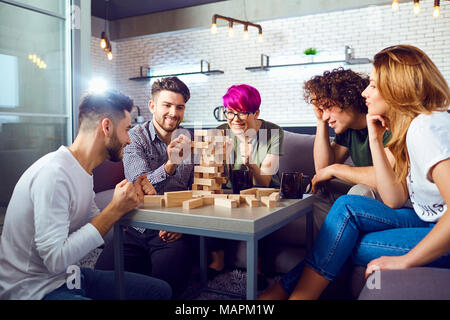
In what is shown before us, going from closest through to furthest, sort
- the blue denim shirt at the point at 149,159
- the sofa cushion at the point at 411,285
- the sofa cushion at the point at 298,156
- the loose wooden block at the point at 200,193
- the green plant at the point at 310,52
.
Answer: the sofa cushion at the point at 411,285 → the loose wooden block at the point at 200,193 → the blue denim shirt at the point at 149,159 → the sofa cushion at the point at 298,156 → the green plant at the point at 310,52

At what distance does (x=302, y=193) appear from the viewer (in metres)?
1.56

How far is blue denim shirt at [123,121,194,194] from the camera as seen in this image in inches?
78.5

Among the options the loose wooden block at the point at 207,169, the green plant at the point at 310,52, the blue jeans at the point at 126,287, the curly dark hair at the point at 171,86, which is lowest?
the blue jeans at the point at 126,287

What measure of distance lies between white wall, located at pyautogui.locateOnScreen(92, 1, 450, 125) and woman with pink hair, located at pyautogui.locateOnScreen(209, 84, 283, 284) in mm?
3935

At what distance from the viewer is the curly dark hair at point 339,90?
200cm

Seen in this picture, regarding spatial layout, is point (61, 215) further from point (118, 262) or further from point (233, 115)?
point (233, 115)

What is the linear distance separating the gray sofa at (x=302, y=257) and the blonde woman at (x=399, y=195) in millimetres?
77

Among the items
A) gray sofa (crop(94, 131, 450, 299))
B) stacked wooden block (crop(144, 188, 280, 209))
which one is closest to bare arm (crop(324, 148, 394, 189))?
gray sofa (crop(94, 131, 450, 299))

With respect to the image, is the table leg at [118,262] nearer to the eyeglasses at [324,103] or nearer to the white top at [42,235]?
the white top at [42,235]

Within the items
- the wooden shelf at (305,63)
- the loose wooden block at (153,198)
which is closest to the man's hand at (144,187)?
the loose wooden block at (153,198)

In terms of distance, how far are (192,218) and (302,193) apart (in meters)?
0.53

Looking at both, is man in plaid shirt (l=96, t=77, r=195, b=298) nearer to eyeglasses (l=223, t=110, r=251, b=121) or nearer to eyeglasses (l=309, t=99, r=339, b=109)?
eyeglasses (l=223, t=110, r=251, b=121)
